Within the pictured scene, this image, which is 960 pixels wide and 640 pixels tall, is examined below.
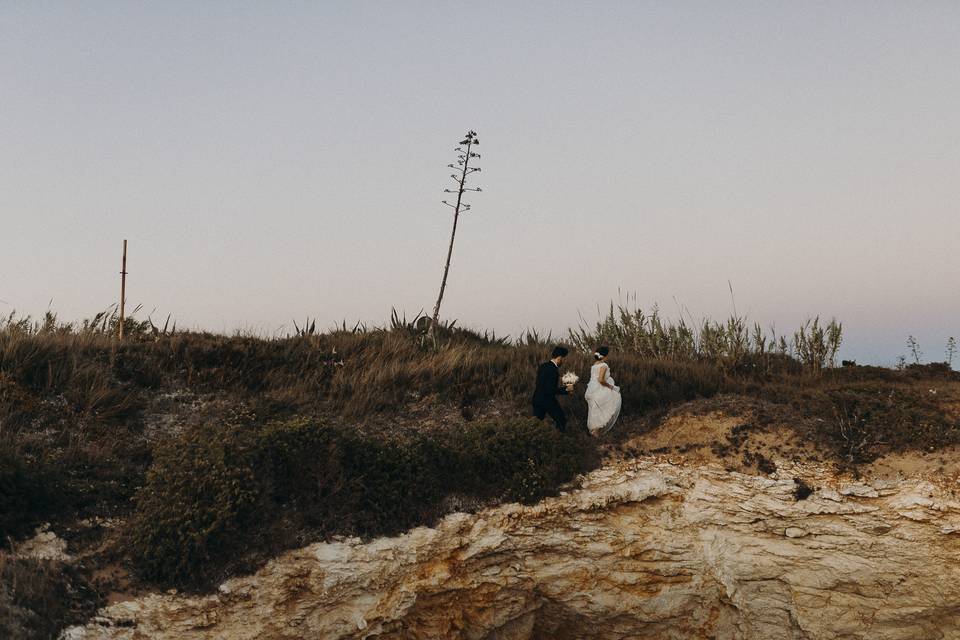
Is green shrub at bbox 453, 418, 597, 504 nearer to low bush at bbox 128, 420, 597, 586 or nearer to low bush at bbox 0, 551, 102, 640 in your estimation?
low bush at bbox 128, 420, 597, 586

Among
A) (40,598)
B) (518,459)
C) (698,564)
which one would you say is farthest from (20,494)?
(698,564)

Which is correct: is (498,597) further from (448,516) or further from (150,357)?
(150,357)

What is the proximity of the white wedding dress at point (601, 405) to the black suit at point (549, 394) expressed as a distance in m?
0.57

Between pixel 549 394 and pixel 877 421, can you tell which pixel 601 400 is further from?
pixel 877 421

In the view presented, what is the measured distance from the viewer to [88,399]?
15297 millimetres

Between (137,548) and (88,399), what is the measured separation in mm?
5105

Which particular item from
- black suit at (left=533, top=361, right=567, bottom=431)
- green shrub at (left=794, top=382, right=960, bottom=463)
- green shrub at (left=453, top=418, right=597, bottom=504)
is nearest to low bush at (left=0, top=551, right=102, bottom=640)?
green shrub at (left=453, top=418, right=597, bottom=504)

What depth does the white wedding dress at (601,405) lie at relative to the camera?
15.6 m

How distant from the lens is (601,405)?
15.6 m

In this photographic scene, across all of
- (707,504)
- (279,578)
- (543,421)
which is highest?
(543,421)

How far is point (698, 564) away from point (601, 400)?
3607mm

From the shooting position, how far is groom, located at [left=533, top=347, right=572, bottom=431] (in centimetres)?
1549

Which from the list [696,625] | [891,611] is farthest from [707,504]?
[891,611]

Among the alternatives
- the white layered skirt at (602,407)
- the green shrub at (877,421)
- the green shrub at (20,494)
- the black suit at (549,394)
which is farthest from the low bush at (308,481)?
the green shrub at (877,421)
